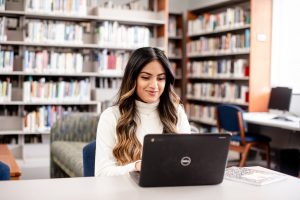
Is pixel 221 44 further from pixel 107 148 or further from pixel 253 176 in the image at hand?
pixel 253 176

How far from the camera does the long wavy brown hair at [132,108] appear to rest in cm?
204

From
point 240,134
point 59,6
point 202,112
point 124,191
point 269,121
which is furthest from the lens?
point 202,112

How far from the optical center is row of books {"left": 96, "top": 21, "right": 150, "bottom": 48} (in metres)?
5.62

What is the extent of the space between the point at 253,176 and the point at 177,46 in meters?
5.84

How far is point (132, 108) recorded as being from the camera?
2148mm

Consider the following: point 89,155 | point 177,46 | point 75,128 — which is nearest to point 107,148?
point 89,155

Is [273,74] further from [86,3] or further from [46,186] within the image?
[46,186]

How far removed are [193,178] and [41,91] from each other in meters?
4.11

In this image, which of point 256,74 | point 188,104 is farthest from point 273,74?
point 188,104

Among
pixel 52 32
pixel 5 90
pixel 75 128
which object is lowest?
pixel 75 128

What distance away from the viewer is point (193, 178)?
1.58m

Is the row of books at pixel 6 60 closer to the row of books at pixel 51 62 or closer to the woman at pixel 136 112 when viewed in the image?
the row of books at pixel 51 62

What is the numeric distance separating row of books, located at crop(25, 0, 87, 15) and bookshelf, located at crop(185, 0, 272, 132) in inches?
79.3

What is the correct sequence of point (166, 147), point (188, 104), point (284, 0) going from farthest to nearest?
point (188, 104)
point (284, 0)
point (166, 147)
